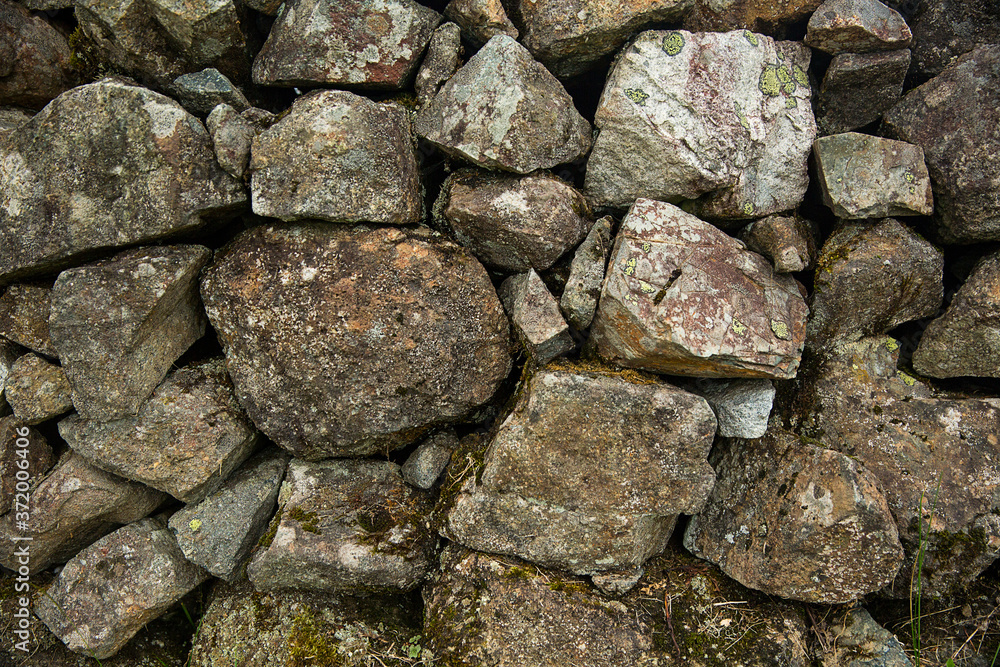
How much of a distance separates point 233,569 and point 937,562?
3.99 meters

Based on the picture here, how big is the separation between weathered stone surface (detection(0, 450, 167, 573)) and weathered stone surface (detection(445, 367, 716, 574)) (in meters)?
2.14

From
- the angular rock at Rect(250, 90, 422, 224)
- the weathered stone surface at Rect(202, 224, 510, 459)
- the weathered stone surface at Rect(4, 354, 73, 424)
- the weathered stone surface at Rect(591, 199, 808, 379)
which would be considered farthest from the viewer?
the weathered stone surface at Rect(4, 354, 73, 424)

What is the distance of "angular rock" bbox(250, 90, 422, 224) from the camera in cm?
303

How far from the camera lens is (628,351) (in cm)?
307

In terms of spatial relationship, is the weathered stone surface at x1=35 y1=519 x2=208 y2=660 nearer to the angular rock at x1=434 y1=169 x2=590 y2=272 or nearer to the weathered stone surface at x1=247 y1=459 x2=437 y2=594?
the weathered stone surface at x1=247 y1=459 x2=437 y2=594

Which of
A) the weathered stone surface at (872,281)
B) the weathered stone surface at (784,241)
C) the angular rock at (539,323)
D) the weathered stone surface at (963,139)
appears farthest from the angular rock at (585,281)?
the weathered stone surface at (963,139)

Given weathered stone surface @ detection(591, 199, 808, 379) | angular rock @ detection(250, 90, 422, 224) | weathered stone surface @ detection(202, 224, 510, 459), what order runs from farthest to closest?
weathered stone surface @ detection(202, 224, 510, 459) < angular rock @ detection(250, 90, 422, 224) < weathered stone surface @ detection(591, 199, 808, 379)

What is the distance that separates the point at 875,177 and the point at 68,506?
16.2 ft

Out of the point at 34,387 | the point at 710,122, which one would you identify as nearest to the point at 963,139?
the point at 710,122

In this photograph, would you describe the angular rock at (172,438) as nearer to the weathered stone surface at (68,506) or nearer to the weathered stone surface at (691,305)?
the weathered stone surface at (68,506)

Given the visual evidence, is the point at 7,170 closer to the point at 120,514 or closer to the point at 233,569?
the point at 120,514

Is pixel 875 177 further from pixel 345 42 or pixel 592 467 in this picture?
pixel 345 42

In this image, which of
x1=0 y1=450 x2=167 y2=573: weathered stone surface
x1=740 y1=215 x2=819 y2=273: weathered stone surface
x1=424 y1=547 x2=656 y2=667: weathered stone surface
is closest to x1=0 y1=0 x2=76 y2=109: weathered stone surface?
x1=0 y1=450 x2=167 y2=573: weathered stone surface

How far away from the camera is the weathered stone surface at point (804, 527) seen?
9.75 ft
